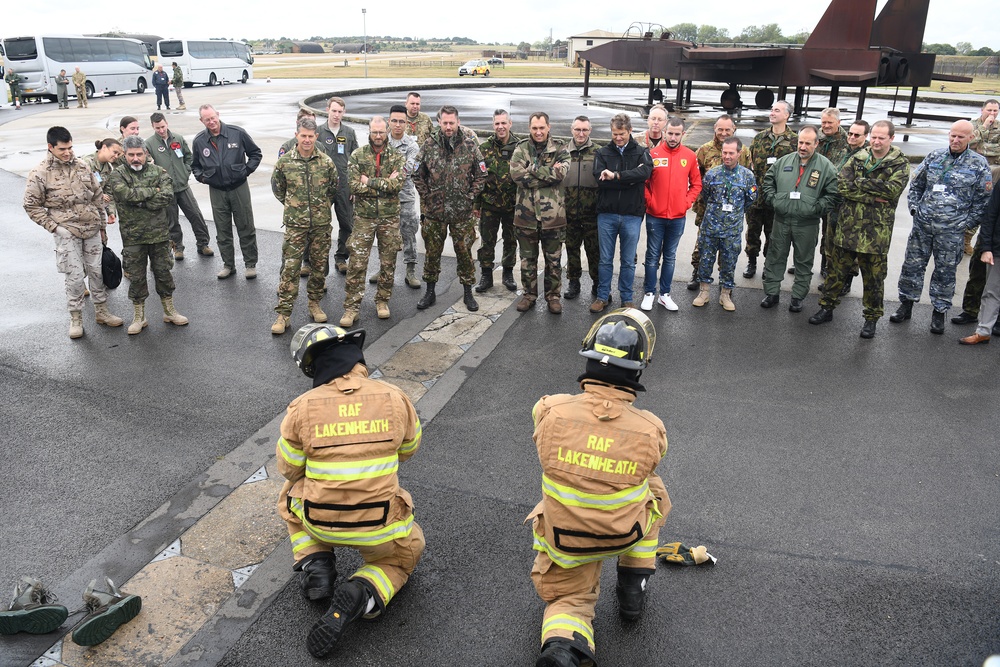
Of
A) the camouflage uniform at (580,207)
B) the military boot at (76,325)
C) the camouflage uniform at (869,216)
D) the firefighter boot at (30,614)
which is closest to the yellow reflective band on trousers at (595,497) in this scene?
the firefighter boot at (30,614)

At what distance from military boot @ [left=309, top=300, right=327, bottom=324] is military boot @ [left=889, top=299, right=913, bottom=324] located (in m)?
6.00

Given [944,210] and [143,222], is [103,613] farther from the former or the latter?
[944,210]

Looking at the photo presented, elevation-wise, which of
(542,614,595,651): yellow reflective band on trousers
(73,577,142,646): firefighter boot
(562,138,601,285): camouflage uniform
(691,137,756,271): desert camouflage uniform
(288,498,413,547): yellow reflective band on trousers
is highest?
(691,137,756,271): desert camouflage uniform

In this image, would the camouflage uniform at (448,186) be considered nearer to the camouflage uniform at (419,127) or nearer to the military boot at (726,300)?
the camouflage uniform at (419,127)

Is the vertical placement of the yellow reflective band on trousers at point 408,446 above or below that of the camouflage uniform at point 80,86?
below

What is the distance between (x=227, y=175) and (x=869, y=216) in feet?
22.9

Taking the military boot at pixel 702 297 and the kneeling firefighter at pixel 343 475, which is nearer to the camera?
the kneeling firefighter at pixel 343 475

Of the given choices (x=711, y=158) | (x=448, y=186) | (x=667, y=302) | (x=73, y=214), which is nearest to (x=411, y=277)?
(x=448, y=186)

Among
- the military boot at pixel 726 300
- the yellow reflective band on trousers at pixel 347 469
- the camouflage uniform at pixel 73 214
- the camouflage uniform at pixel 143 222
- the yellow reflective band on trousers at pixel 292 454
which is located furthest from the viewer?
the military boot at pixel 726 300

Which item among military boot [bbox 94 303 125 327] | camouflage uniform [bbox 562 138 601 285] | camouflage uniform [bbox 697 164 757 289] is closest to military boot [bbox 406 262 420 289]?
camouflage uniform [bbox 562 138 601 285]

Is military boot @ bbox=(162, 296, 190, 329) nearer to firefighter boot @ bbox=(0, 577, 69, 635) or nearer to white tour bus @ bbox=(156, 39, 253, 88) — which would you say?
firefighter boot @ bbox=(0, 577, 69, 635)

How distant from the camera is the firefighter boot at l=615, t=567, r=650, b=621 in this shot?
3.33m

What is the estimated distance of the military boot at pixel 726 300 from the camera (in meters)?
7.56

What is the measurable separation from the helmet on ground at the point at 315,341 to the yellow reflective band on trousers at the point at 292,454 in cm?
36
